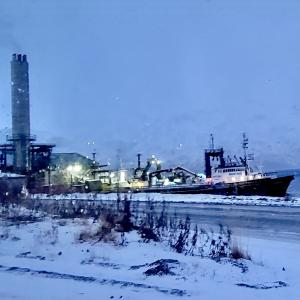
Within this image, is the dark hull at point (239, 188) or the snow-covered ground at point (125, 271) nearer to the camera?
the snow-covered ground at point (125, 271)

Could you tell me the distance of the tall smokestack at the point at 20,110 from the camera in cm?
6869

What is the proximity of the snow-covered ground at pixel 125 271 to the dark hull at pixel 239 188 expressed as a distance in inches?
1564

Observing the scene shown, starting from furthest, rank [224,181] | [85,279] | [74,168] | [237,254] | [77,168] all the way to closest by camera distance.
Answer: [77,168], [74,168], [224,181], [237,254], [85,279]

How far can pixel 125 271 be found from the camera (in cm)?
855

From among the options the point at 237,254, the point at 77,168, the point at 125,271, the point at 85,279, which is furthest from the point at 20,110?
the point at 85,279

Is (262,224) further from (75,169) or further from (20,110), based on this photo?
(75,169)

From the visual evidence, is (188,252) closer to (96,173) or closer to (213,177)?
(213,177)

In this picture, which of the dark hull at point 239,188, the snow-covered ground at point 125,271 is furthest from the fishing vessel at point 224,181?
the snow-covered ground at point 125,271

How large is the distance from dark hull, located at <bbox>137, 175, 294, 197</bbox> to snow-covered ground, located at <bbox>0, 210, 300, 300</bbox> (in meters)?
39.7

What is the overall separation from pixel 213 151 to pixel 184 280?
59883 millimetres

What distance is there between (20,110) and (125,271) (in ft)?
210

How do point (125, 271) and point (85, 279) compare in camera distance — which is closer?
point (85, 279)

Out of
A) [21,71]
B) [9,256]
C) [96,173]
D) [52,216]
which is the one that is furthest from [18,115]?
[9,256]

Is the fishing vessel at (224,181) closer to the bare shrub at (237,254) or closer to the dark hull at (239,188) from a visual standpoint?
the dark hull at (239,188)
